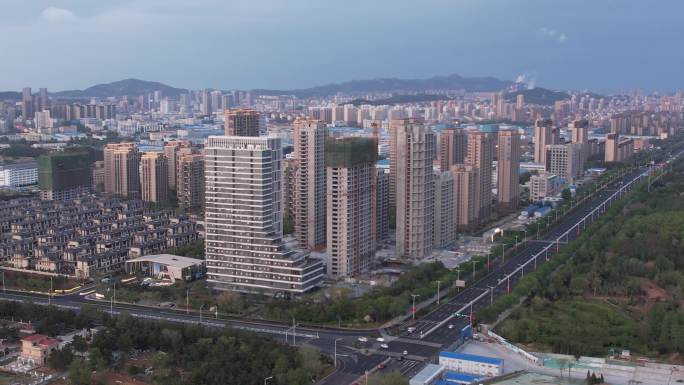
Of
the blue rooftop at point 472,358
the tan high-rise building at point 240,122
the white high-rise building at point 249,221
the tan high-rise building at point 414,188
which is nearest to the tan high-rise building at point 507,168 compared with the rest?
the tan high-rise building at point 414,188

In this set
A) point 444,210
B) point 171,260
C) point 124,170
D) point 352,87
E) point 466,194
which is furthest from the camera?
point 352,87

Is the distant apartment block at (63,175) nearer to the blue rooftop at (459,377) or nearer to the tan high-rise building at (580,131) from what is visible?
the blue rooftop at (459,377)

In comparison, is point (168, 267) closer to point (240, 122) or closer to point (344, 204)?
point (344, 204)

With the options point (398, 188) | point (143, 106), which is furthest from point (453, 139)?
point (143, 106)

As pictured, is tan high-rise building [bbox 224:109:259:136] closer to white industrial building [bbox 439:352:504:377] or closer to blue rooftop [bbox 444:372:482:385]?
white industrial building [bbox 439:352:504:377]

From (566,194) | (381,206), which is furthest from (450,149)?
(381,206)

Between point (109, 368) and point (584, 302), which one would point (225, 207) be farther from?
point (584, 302)

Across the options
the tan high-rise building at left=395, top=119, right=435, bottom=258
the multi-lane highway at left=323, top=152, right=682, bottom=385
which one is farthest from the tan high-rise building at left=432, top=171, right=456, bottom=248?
the multi-lane highway at left=323, top=152, right=682, bottom=385
